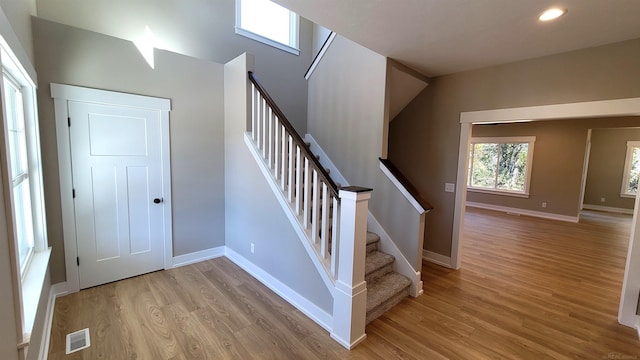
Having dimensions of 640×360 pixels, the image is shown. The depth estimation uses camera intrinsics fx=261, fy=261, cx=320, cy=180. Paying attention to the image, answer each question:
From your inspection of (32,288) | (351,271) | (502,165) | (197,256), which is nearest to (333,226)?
(351,271)

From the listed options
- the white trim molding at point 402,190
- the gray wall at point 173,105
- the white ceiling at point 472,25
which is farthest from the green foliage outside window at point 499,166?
the gray wall at point 173,105

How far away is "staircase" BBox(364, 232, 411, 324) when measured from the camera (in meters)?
2.44

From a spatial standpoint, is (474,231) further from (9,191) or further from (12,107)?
(12,107)

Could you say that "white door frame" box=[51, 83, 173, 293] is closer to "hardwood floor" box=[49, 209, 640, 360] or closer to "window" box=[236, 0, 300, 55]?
"hardwood floor" box=[49, 209, 640, 360]

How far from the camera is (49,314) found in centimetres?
221

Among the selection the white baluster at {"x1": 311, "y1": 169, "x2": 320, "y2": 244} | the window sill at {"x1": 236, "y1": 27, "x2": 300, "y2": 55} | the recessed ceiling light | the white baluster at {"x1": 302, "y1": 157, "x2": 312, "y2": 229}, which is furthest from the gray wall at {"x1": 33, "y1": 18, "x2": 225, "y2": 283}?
the recessed ceiling light

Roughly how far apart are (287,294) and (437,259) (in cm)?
228

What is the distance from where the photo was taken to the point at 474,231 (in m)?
5.42

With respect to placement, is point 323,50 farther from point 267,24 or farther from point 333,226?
point 333,226

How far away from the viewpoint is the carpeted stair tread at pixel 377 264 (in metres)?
2.70

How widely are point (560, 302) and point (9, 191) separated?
4.50 m

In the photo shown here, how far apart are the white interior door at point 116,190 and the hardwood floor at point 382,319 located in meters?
0.24

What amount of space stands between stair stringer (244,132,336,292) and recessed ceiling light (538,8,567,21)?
252cm

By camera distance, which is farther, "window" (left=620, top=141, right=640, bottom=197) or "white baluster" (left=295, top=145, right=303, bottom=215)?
"window" (left=620, top=141, right=640, bottom=197)
